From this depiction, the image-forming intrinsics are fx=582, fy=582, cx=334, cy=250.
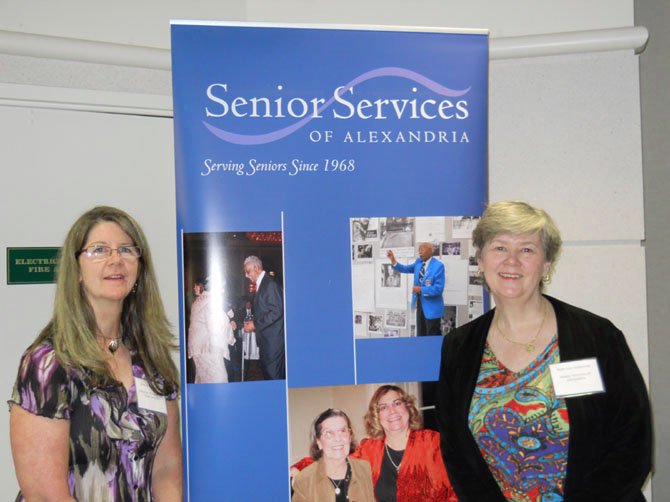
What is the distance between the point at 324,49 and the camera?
2.07 m

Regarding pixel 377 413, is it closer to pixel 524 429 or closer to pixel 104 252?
pixel 524 429

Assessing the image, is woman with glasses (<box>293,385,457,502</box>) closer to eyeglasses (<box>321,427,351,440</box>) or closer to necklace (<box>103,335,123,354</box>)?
eyeglasses (<box>321,427,351,440</box>)

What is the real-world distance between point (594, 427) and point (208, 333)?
125cm

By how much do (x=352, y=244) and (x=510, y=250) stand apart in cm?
54

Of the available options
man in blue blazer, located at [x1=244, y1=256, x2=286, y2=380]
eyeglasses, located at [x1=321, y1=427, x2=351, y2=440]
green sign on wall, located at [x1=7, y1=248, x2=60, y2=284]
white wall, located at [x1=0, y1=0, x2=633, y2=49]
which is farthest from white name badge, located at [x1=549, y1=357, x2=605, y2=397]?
green sign on wall, located at [x1=7, y1=248, x2=60, y2=284]

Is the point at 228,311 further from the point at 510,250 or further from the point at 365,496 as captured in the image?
the point at 510,250

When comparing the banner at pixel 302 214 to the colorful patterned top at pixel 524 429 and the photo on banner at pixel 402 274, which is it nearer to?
the photo on banner at pixel 402 274

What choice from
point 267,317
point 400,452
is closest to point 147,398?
point 267,317

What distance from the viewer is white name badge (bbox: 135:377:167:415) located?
182 cm

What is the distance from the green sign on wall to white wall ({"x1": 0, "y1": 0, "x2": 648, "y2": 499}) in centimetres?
5

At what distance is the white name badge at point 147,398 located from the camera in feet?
5.96

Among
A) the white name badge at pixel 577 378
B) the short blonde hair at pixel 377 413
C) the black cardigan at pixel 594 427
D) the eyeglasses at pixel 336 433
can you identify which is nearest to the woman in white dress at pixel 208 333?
the eyeglasses at pixel 336 433

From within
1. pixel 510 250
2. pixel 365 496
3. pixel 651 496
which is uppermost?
pixel 510 250

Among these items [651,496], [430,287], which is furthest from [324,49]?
[651,496]
